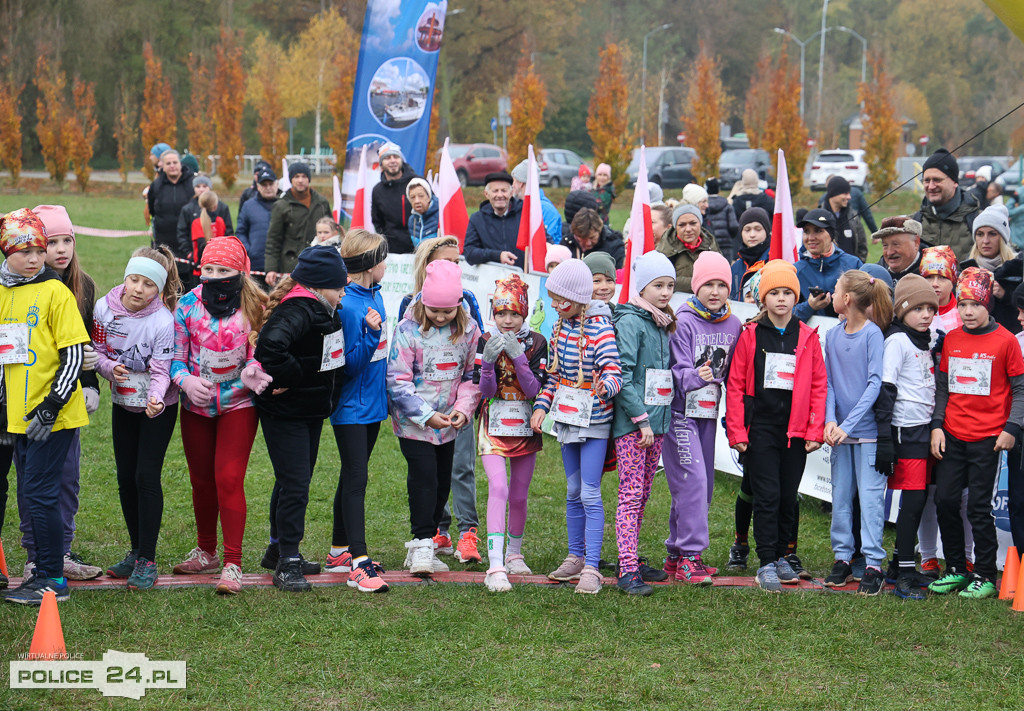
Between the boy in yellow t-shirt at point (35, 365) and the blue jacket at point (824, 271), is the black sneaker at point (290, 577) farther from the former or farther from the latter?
→ the blue jacket at point (824, 271)

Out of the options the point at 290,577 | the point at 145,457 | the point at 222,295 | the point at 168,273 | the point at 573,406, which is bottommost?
the point at 290,577

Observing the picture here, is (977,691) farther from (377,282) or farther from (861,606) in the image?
(377,282)

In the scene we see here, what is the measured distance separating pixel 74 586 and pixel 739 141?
52.0m

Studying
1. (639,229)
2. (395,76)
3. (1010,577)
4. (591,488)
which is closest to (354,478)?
(591,488)

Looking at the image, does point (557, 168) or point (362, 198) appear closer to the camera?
point (362, 198)

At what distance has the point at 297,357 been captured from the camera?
5.79 meters

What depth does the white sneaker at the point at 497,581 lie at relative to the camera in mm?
6059

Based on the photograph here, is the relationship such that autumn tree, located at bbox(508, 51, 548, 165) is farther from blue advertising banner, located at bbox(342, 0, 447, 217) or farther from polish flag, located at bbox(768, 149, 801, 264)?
polish flag, located at bbox(768, 149, 801, 264)

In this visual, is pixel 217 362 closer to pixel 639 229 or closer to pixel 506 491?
pixel 506 491

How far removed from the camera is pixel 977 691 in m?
4.86

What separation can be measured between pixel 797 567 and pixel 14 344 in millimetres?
4462

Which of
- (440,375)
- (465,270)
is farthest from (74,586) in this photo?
(465,270)

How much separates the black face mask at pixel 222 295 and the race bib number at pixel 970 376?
3.95m

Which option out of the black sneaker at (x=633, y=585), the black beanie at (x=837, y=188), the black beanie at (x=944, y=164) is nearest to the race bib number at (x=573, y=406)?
the black sneaker at (x=633, y=585)
